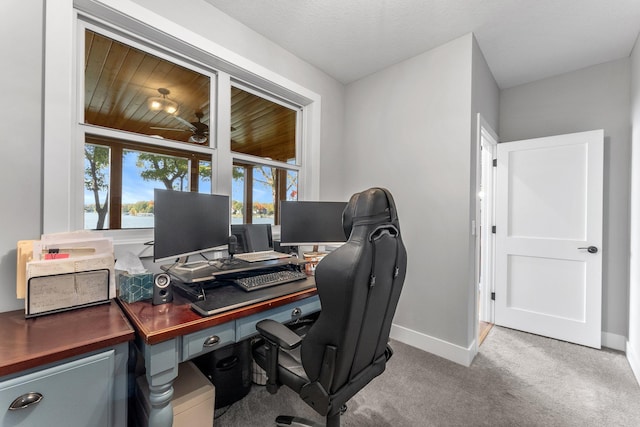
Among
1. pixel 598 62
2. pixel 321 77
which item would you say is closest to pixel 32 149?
pixel 321 77

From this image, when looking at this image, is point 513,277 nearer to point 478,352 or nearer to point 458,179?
point 478,352

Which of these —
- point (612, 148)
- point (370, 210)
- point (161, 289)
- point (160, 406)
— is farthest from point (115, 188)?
point (612, 148)

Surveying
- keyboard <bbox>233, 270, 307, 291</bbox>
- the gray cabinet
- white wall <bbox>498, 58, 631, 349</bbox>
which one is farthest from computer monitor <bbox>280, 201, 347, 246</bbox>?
white wall <bbox>498, 58, 631, 349</bbox>

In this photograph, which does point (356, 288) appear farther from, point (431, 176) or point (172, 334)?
point (431, 176)

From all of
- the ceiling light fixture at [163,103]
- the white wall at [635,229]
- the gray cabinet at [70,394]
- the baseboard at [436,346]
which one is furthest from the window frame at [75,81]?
the white wall at [635,229]

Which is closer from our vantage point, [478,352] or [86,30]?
→ [86,30]

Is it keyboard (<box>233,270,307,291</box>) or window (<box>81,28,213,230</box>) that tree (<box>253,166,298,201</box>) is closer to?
window (<box>81,28,213,230</box>)

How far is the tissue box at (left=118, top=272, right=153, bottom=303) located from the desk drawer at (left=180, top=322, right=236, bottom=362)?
39 centimetres

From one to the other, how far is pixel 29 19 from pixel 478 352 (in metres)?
3.76

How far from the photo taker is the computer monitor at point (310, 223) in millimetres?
2080

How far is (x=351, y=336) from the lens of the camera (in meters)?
1.01

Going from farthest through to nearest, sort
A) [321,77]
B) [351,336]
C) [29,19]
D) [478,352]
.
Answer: [321,77]
[478,352]
[29,19]
[351,336]

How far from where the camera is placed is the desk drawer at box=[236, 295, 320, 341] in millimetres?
1260

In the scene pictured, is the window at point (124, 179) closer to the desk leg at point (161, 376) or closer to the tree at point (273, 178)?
the tree at point (273, 178)
